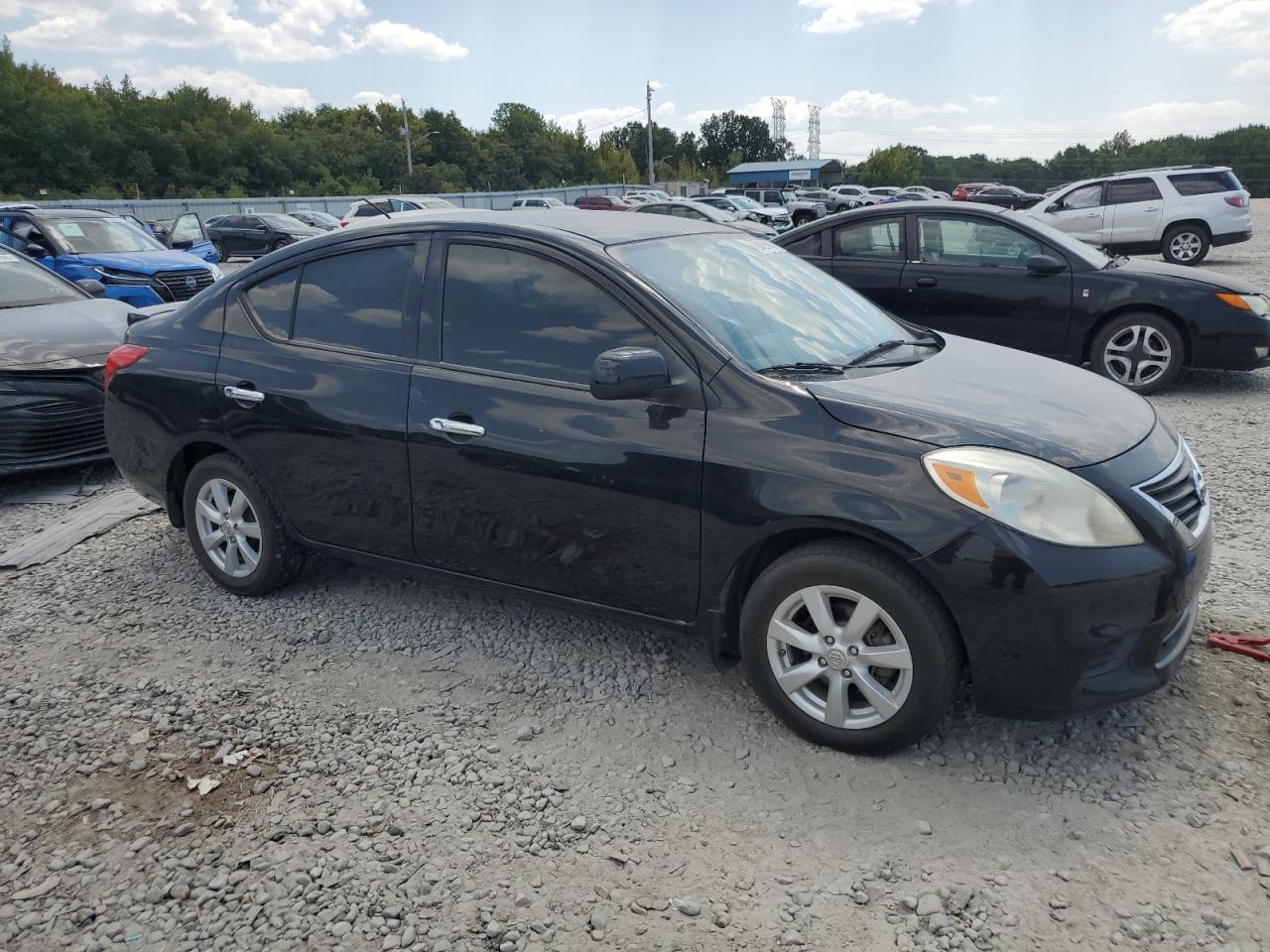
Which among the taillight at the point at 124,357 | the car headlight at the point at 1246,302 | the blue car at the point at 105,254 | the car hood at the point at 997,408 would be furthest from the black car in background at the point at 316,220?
the car hood at the point at 997,408

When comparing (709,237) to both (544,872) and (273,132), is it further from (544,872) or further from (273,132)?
(273,132)

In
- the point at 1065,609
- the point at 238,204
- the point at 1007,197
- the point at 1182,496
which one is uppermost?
the point at 238,204

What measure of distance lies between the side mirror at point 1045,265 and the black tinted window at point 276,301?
5927mm

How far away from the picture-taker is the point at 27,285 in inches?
281

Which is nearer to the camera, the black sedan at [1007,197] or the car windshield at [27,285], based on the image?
the car windshield at [27,285]

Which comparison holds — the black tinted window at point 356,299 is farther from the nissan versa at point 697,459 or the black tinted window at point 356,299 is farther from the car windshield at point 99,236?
A: the car windshield at point 99,236

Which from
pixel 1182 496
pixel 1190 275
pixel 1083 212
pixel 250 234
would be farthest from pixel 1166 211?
pixel 250 234

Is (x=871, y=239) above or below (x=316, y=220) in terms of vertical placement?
below

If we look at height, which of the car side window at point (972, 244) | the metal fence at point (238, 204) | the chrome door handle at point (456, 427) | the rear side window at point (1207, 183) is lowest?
the chrome door handle at point (456, 427)

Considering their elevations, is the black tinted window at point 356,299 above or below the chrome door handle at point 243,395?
above

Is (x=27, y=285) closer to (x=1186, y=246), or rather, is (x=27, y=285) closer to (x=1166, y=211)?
(x=1166, y=211)

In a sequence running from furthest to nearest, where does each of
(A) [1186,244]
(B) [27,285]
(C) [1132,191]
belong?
(C) [1132,191], (A) [1186,244], (B) [27,285]

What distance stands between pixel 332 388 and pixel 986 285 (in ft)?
19.3

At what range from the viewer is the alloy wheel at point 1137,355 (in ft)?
25.4
